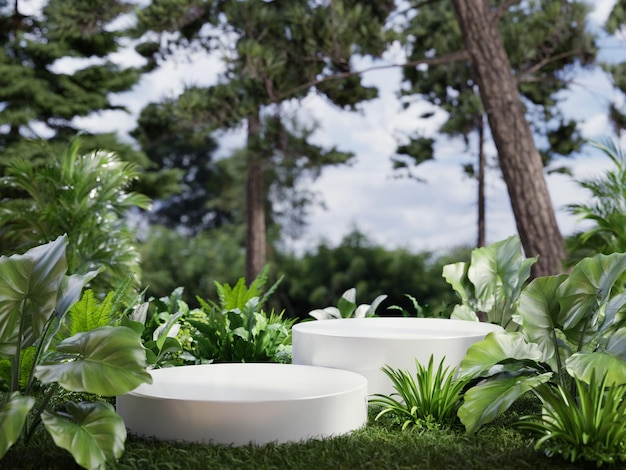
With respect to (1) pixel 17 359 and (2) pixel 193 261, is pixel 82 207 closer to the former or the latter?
(1) pixel 17 359

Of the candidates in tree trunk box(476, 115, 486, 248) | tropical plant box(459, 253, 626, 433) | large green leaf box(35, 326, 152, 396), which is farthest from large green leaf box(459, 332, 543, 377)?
tree trunk box(476, 115, 486, 248)

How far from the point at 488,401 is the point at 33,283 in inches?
64.6

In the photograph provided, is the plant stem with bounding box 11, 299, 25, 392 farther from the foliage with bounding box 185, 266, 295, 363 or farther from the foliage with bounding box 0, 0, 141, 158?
the foliage with bounding box 0, 0, 141, 158

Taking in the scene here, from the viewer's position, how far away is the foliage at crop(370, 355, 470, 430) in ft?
9.13

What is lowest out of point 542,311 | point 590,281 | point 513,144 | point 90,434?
point 90,434

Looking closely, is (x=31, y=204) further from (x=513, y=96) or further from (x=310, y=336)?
(x=513, y=96)

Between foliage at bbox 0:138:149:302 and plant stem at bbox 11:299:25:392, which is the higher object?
foliage at bbox 0:138:149:302

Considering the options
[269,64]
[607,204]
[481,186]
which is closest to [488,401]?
[607,204]

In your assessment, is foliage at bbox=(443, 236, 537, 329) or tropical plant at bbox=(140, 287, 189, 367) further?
foliage at bbox=(443, 236, 537, 329)

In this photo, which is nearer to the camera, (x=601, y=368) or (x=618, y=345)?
(x=601, y=368)

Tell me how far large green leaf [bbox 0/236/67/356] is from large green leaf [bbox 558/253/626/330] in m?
1.83

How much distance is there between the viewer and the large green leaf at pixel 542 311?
2.62 meters

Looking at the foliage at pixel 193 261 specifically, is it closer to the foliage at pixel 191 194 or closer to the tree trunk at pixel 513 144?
the foliage at pixel 191 194

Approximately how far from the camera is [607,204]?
5.05m
